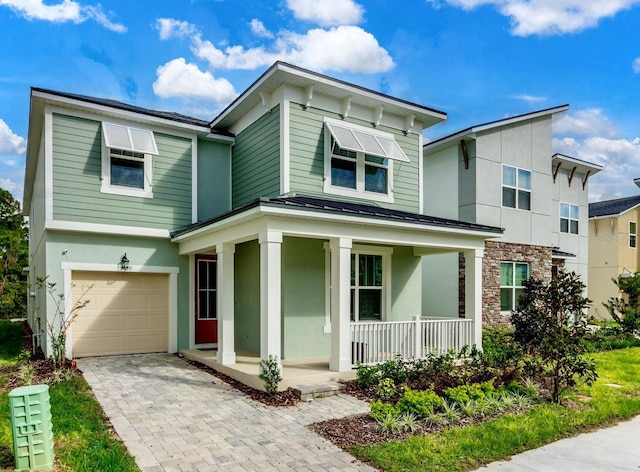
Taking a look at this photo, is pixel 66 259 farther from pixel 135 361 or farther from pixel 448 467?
pixel 448 467

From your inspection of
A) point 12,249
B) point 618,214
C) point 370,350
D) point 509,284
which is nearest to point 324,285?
point 370,350

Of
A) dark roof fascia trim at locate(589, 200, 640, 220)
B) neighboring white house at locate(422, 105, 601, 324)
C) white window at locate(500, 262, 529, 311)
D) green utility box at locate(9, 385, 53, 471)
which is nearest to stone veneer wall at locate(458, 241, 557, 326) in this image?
neighboring white house at locate(422, 105, 601, 324)

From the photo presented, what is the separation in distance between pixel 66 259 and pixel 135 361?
112 inches

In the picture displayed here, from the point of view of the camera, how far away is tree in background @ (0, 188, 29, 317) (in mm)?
22234

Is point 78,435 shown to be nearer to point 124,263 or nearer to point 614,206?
point 124,263

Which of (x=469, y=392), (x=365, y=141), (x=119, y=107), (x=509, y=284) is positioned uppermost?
(x=119, y=107)

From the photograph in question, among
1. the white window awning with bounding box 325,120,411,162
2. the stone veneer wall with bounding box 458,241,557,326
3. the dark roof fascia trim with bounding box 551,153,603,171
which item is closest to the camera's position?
the white window awning with bounding box 325,120,411,162

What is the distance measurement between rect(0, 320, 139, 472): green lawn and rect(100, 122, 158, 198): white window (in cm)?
478

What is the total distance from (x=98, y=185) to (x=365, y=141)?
6.50 meters

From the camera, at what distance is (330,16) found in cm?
1342

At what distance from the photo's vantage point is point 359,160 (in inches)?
436

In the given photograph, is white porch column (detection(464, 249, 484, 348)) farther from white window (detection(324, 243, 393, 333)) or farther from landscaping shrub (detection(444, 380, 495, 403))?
landscaping shrub (detection(444, 380, 495, 403))

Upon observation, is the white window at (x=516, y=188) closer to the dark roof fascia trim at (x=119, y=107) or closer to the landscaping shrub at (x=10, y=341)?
the dark roof fascia trim at (x=119, y=107)

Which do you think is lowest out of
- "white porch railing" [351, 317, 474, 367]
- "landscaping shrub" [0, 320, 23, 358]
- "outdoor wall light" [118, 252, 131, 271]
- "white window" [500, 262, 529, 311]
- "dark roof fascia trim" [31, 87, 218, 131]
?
"landscaping shrub" [0, 320, 23, 358]
